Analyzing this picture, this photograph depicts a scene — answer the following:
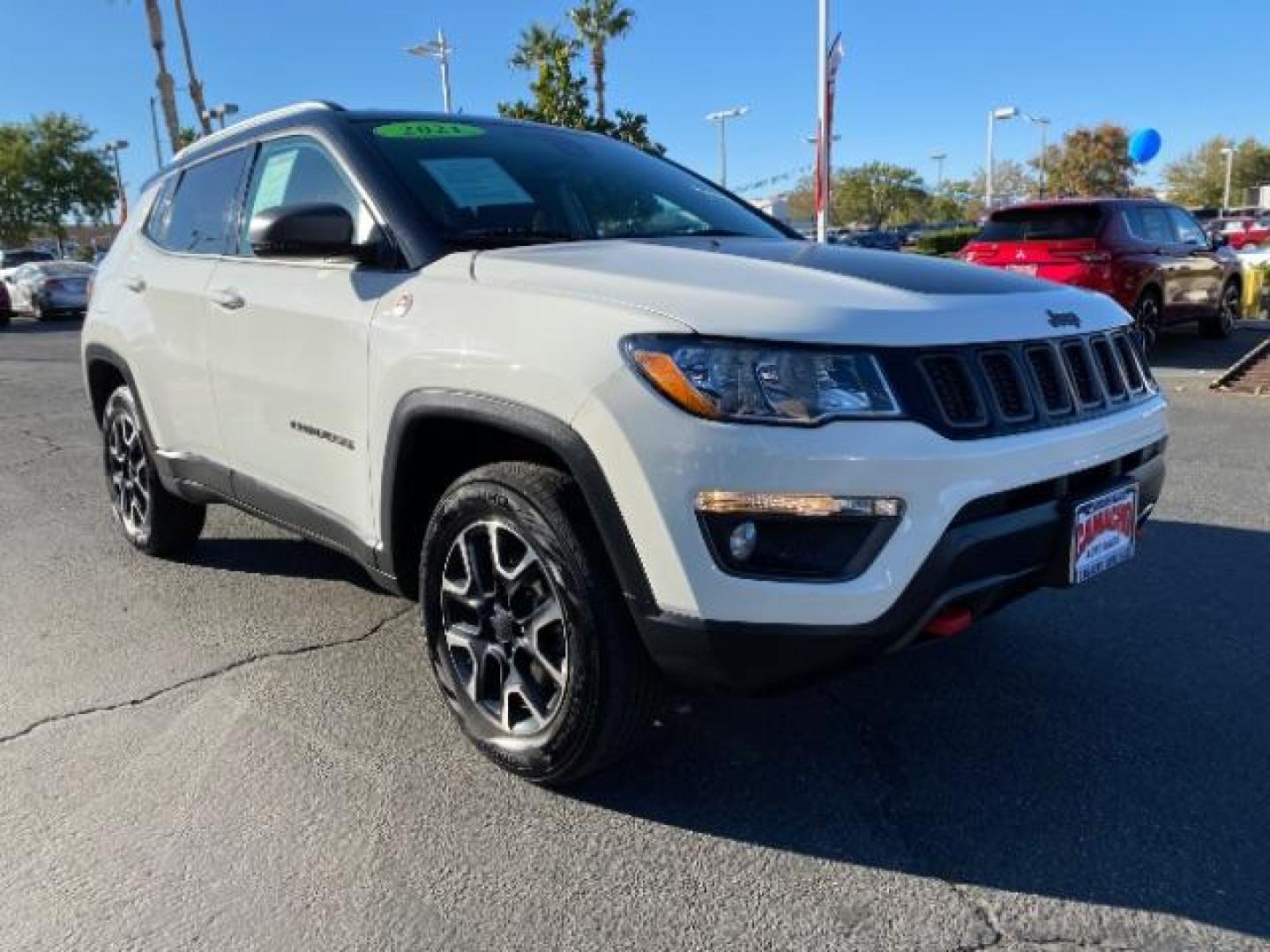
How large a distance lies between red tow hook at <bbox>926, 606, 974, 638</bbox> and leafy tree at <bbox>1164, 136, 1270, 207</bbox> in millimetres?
89001

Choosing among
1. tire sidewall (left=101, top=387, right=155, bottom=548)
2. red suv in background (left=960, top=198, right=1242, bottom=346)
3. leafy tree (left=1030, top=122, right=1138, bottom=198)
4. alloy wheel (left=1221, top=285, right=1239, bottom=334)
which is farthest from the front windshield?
leafy tree (left=1030, top=122, right=1138, bottom=198)

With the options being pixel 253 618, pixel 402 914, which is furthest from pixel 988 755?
pixel 253 618

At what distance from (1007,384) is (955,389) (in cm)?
20

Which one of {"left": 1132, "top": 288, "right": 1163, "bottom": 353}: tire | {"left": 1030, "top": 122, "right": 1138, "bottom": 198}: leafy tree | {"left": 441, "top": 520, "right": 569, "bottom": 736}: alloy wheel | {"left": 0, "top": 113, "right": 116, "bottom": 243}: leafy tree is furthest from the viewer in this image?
{"left": 1030, "top": 122, "right": 1138, "bottom": 198}: leafy tree

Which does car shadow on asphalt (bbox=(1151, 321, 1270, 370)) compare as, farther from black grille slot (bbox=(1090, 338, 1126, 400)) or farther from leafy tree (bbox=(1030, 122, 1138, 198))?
leafy tree (bbox=(1030, 122, 1138, 198))

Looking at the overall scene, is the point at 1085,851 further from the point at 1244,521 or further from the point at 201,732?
the point at 1244,521

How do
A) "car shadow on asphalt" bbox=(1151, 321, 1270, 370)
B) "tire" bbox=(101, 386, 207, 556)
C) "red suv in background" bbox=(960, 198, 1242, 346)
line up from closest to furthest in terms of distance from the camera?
"tire" bbox=(101, 386, 207, 556) < "red suv in background" bbox=(960, 198, 1242, 346) < "car shadow on asphalt" bbox=(1151, 321, 1270, 370)

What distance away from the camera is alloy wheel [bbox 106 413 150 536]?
461cm

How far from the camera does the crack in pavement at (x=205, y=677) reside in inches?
124

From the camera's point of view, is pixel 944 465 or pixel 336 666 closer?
pixel 944 465

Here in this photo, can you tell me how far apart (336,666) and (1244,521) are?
4.16 metres

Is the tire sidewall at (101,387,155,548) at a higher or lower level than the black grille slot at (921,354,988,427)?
lower

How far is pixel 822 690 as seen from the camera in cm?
327

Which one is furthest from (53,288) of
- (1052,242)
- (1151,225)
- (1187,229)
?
(1187,229)
